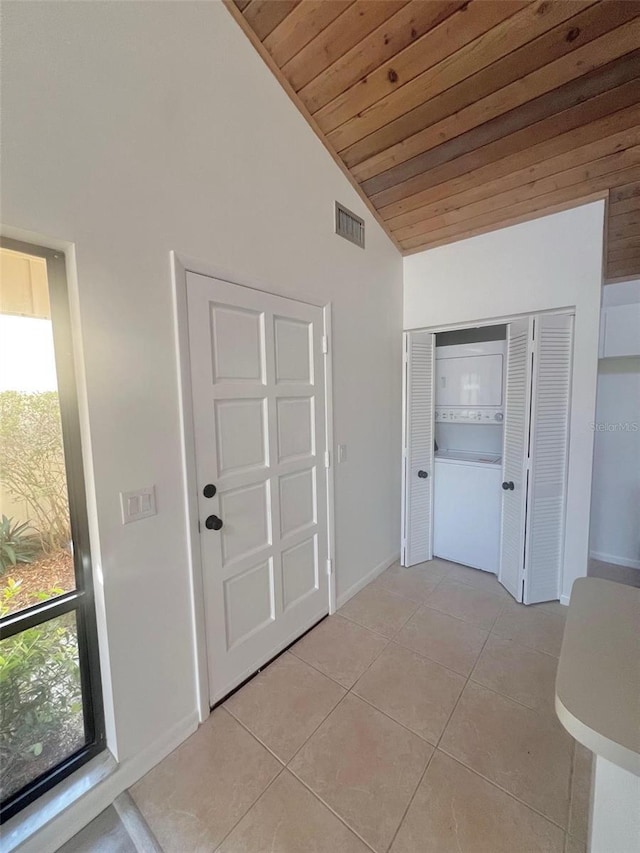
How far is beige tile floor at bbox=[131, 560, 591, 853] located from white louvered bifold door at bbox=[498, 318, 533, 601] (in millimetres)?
467

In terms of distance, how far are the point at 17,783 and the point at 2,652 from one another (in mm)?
496

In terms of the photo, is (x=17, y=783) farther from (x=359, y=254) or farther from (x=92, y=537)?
(x=359, y=254)

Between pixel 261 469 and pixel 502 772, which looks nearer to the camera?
pixel 502 772

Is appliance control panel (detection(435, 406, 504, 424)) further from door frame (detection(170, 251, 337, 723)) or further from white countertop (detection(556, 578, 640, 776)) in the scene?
door frame (detection(170, 251, 337, 723))

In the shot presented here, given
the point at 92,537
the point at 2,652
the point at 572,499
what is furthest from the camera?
the point at 572,499

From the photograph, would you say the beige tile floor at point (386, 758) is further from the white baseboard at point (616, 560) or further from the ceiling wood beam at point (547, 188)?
the ceiling wood beam at point (547, 188)

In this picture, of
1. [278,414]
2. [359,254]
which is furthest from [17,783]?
[359,254]

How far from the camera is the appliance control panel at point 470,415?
276 centimetres

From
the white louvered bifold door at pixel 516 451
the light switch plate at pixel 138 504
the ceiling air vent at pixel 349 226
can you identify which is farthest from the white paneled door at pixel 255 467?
the white louvered bifold door at pixel 516 451

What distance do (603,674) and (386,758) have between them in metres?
1.11

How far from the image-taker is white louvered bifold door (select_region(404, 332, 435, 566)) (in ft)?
9.33

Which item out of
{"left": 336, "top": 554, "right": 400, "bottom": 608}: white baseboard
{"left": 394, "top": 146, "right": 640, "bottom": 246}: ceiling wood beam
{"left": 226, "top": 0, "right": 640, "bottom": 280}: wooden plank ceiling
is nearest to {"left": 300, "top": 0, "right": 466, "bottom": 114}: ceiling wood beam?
{"left": 226, "top": 0, "right": 640, "bottom": 280}: wooden plank ceiling

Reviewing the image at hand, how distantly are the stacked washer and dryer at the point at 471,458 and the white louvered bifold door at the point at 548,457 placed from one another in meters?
0.36

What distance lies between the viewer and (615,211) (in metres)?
2.23
